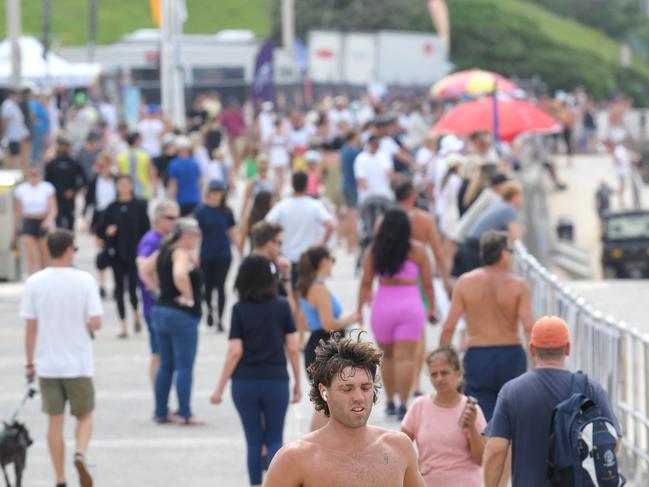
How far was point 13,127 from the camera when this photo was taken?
2802cm

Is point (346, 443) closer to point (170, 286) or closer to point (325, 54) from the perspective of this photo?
point (170, 286)

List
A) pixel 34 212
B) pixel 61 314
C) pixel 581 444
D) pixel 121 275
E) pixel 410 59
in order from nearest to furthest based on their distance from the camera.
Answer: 1. pixel 581 444
2. pixel 61 314
3. pixel 121 275
4. pixel 34 212
5. pixel 410 59

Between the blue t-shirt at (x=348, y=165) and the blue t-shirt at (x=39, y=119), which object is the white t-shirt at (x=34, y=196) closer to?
the blue t-shirt at (x=348, y=165)

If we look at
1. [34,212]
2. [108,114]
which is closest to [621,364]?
[34,212]

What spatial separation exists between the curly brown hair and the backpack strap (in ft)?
6.35

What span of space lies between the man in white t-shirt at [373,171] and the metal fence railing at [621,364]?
9.11 meters

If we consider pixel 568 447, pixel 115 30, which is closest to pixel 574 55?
pixel 115 30

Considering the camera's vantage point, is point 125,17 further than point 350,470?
Yes

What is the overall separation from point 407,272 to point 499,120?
885 centimetres

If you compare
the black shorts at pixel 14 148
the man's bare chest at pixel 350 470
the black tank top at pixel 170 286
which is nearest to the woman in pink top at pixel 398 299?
the black tank top at pixel 170 286

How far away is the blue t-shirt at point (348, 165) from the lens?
22.4m

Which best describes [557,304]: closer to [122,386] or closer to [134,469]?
[134,469]

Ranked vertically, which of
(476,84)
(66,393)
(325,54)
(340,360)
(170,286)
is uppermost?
(325,54)

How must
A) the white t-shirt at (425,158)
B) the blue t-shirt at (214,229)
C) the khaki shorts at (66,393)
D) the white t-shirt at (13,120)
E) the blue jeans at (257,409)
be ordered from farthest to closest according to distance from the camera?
the white t-shirt at (13,120), the white t-shirt at (425,158), the blue t-shirt at (214,229), the khaki shorts at (66,393), the blue jeans at (257,409)
